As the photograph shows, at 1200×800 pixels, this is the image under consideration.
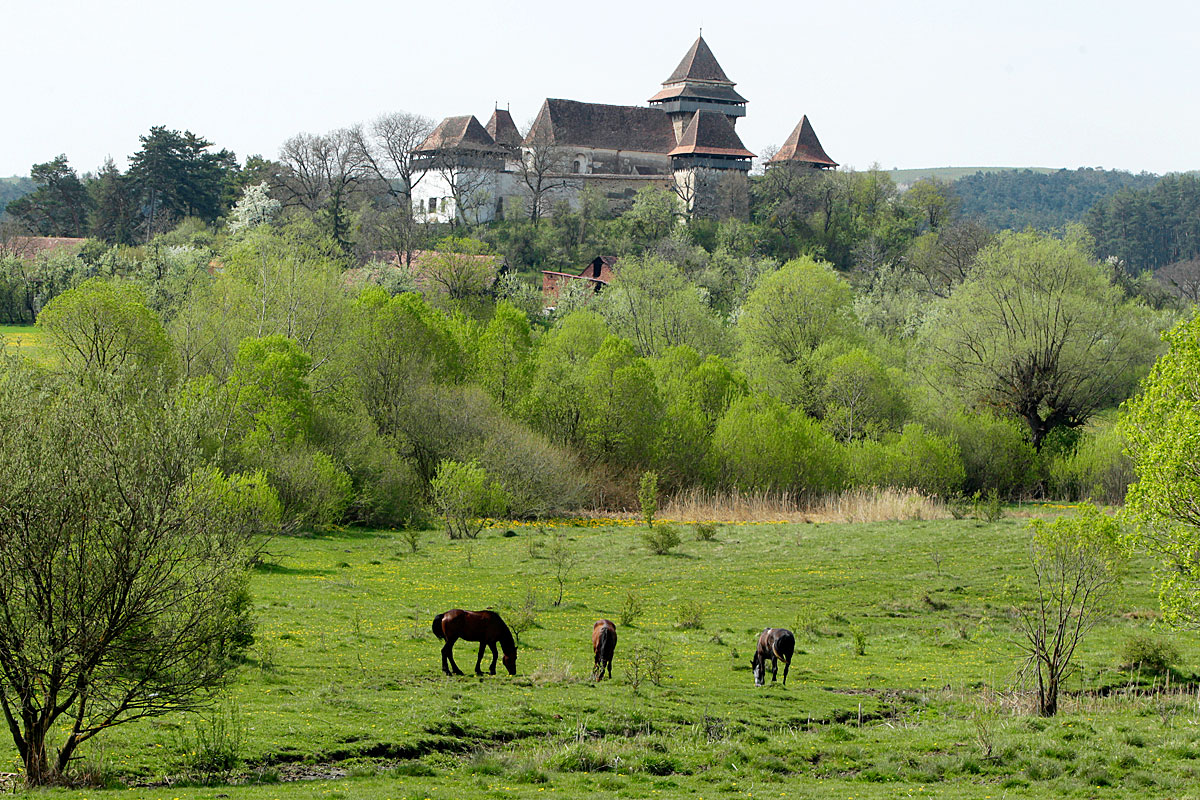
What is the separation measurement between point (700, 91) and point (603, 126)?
1435 centimetres

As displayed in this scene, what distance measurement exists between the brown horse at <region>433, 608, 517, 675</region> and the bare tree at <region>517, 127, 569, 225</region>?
106 metres

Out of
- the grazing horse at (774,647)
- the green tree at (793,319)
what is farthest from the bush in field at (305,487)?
the green tree at (793,319)

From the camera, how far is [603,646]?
19031 mm

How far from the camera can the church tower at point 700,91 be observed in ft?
472

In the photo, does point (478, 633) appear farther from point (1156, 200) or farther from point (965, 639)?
point (1156, 200)

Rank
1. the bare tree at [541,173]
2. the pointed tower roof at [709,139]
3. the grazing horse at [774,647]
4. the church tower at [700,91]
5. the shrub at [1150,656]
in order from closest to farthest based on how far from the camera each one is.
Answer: the grazing horse at [774,647]
the shrub at [1150,656]
the bare tree at [541,173]
the pointed tower roof at [709,139]
the church tower at [700,91]

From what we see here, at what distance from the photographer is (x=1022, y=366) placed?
55.2 meters

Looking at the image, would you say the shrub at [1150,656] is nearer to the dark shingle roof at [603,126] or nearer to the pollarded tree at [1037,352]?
the pollarded tree at [1037,352]

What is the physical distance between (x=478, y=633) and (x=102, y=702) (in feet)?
21.9

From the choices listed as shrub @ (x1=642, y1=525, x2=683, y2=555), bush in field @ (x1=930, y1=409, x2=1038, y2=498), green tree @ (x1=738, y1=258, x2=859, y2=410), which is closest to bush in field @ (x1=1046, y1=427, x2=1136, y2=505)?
bush in field @ (x1=930, y1=409, x2=1038, y2=498)

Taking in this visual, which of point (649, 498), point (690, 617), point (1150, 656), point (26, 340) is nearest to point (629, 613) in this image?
point (690, 617)

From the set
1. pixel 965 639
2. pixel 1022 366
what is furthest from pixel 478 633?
pixel 1022 366

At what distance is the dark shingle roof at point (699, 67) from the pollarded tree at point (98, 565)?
138682mm

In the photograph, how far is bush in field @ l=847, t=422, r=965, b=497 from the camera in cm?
4953
